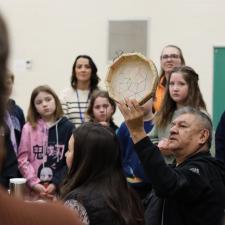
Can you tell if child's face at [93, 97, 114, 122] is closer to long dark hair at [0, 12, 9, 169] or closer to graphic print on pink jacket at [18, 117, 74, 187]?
graphic print on pink jacket at [18, 117, 74, 187]

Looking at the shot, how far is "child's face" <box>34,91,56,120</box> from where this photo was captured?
425 centimetres

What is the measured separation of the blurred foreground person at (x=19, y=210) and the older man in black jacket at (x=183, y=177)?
1427mm

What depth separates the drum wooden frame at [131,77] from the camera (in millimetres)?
3055

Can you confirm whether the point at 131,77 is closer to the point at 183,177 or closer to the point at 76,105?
the point at 183,177

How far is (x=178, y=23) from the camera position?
6.32 m

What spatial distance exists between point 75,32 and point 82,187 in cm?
465

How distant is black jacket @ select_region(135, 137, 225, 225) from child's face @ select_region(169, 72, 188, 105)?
0.98 metres

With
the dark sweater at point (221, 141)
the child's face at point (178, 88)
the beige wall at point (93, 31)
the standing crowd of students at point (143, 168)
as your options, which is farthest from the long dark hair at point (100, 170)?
the beige wall at point (93, 31)

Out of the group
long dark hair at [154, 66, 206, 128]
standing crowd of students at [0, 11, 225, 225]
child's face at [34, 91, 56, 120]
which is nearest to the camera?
standing crowd of students at [0, 11, 225, 225]

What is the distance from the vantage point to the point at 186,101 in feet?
11.6

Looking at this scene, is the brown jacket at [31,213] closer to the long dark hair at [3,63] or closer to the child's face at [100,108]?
the long dark hair at [3,63]

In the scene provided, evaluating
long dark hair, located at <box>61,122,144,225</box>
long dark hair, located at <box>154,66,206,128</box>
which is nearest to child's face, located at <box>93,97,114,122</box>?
long dark hair, located at <box>154,66,206,128</box>

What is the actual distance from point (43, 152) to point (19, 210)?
3297 mm

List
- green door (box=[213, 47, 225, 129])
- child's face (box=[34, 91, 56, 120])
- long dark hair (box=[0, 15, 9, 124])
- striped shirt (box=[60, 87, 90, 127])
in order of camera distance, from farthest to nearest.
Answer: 1. green door (box=[213, 47, 225, 129])
2. striped shirt (box=[60, 87, 90, 127])
3. child's face (box=[34, 91, 56, 120])
4. long dark hair (box=[0, 15, 9, 124])
